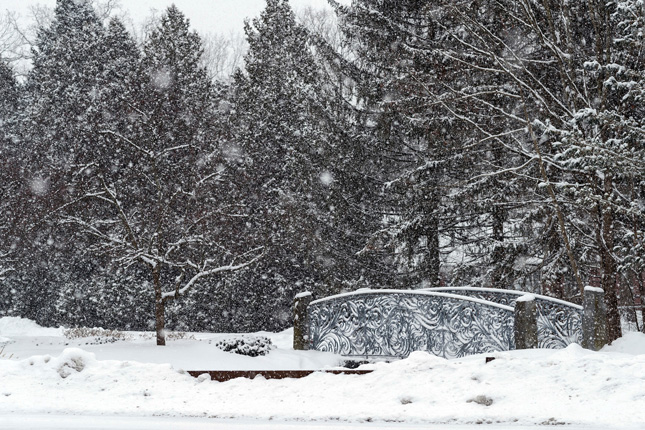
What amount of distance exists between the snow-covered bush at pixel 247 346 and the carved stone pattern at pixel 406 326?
45.7 inches

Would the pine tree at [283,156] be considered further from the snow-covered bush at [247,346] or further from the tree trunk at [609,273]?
the tree trunk at [609,273]

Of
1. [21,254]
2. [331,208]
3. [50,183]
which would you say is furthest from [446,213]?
[21,254]

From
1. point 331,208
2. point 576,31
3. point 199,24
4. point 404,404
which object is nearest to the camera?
point 404,404

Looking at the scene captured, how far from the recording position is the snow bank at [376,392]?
574 centimetres

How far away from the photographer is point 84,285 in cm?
2622

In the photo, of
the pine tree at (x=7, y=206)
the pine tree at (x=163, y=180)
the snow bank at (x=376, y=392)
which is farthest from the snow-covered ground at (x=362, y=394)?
the pine tree at (x=7, y=206)

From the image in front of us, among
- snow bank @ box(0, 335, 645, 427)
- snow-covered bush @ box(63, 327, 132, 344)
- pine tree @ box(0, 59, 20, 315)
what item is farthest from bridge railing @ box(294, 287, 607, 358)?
pine tree @ box(0, 59, 20, 315)

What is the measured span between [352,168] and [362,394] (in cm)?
1428

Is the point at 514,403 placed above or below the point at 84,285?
below

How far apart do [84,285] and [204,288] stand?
5.26 meters

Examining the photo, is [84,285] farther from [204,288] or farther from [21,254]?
[204,288]

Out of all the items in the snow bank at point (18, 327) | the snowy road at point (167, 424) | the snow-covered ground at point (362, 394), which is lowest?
the snowy road at point (167, 424)

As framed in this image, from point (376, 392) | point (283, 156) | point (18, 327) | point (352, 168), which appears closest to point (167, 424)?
point (376, 392)

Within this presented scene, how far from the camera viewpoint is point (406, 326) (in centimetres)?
1293
